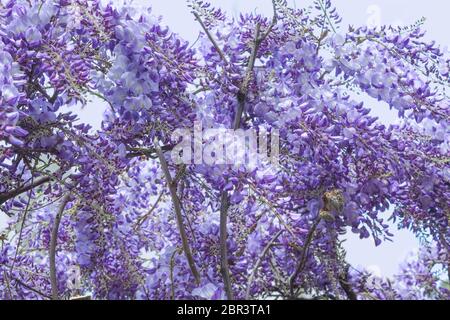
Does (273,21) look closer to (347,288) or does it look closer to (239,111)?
(239,111)

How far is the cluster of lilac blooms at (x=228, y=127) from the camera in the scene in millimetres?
2023

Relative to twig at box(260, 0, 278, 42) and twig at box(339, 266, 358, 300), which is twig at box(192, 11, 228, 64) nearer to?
A: twig at box(260, 0, 278, 42)

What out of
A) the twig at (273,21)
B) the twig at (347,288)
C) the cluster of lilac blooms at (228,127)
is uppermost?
the twig at (273,21)

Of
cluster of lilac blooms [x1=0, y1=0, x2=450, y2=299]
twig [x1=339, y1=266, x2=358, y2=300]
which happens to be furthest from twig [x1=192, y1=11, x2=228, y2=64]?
twig [x1=339, y1=266, x2=358, y2=300]

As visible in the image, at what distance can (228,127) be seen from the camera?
2.29 metres

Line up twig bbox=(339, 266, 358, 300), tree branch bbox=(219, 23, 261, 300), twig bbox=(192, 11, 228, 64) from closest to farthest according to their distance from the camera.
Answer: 1. tree branch bbox=(219, 23, 261, 300)
2. twig bbox=(192, 11, 228, 64)
3. twig bbox=(339, 266, 358, 300)

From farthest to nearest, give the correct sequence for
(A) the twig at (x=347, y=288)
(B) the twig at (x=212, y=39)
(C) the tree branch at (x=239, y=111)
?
(A) the twig at (x=347, y=288)
(B) the twig at (x=212, y=39)
(C) the tree branch at (x=239, y=111)

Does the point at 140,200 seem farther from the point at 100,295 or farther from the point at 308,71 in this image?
the point at 308,71

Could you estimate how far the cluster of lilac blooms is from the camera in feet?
6.64

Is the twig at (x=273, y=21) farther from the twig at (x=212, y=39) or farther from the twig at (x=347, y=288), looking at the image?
the twig at (x=347, y=288)

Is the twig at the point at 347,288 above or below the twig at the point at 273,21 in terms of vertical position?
below

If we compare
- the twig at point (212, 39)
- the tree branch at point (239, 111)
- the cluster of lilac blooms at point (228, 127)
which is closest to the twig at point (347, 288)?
the cluster of lilac blooms at point (228, 127)

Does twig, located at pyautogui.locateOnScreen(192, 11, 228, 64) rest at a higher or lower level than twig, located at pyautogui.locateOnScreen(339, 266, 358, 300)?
higher

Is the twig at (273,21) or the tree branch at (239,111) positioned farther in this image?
the twig at (273,21)
